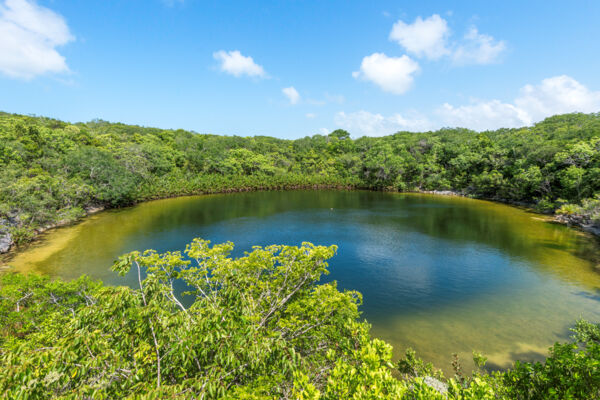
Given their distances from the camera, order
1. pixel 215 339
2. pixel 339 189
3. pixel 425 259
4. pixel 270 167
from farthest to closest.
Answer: pixel 339 189
pixel 270 167
pixel 425 259
pixel 215 339

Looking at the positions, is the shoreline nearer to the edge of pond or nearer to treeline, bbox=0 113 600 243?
the edge of pond

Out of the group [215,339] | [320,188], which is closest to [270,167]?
[320,188]

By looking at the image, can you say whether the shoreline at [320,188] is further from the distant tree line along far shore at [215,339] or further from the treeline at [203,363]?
the treeline at [203,363]

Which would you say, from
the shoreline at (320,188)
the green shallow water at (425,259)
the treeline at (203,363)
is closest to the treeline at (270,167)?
the shoreline at (320,188)

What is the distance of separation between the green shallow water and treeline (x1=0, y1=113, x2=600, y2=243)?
3383 mm

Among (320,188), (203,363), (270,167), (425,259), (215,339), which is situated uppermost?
(270,167)

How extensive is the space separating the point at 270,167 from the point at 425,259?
137ft

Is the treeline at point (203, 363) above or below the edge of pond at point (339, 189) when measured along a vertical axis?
above

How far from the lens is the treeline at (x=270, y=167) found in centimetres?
2702

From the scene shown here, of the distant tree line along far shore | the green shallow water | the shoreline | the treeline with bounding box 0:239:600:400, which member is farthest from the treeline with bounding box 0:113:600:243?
the treeline with bounding box 0:239:600:400

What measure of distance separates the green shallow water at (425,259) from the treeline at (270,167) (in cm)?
338

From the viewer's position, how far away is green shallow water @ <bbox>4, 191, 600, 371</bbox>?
451 inches

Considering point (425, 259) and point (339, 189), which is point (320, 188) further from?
point (425, 259)

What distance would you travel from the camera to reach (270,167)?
185ft
